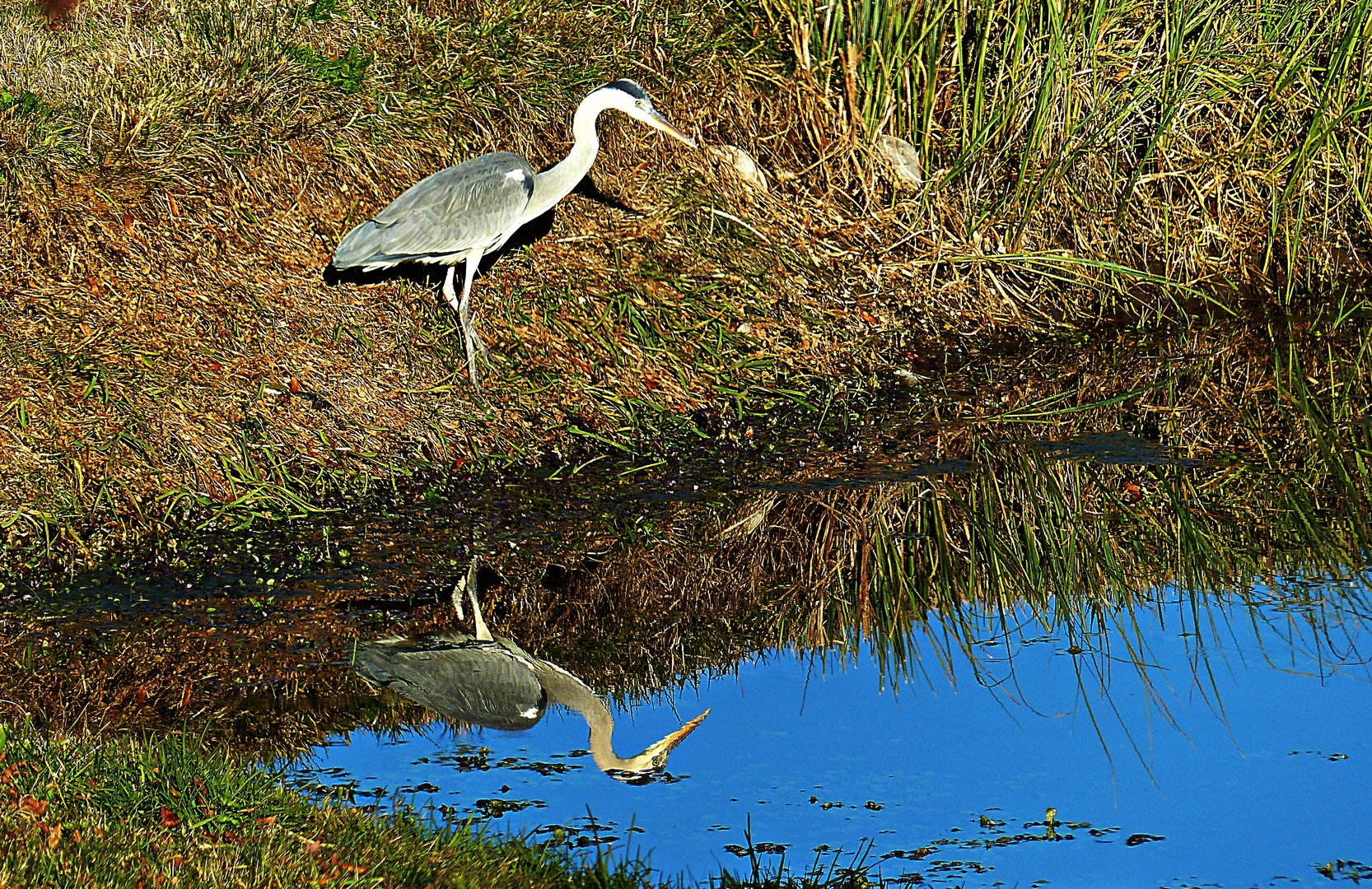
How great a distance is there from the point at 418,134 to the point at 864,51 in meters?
2.51

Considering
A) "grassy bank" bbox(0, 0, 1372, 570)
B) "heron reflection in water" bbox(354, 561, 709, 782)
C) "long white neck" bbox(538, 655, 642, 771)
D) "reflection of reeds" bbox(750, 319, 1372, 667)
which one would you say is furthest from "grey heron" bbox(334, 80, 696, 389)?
"long white neck" bbox(538, 655, 642, 771)

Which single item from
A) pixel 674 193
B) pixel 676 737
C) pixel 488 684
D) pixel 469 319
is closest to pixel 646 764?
pixel 676 737

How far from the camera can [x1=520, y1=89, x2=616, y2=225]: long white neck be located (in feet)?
24.0

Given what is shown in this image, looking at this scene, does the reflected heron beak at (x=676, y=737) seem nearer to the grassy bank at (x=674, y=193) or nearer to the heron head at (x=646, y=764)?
the heron head at (x=646, y=764)

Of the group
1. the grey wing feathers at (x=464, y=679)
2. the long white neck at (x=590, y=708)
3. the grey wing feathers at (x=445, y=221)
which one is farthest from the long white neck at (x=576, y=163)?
the long white neck at (x=590, y=708)

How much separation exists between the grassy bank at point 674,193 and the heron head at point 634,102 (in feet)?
2.51

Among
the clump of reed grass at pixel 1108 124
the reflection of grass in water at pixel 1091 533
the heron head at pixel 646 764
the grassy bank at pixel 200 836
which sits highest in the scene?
the clump of reed grass at pixel 1108 124

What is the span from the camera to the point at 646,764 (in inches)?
170

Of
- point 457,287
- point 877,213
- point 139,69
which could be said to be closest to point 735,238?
point 877,213

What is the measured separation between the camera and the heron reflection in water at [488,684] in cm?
460

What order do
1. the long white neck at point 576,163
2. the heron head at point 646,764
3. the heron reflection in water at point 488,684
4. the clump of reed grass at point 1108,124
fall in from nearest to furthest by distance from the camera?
1. the heron head at point 646,764
2. the heron reflection in water at point 488,684
3. the long white neck at point 576,163
4. the clump of reed grass at point 1108,124

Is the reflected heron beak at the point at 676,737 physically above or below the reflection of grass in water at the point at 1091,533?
below

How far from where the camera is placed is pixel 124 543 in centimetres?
586

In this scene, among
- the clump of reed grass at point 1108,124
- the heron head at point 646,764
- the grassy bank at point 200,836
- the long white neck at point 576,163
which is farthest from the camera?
the clump of reed grass at point 1108,124
